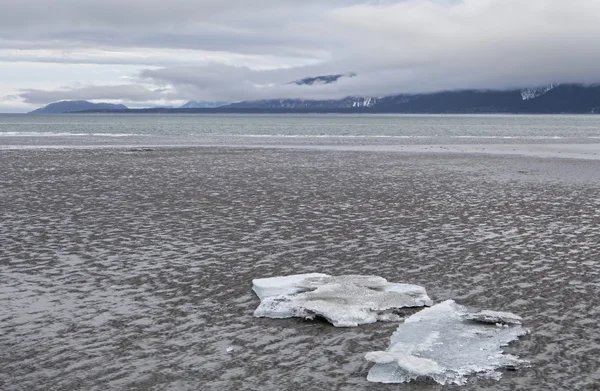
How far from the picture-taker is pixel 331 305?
1431cm

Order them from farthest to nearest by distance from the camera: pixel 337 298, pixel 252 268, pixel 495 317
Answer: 1. pixel 252 268
2. pixel 337 298
3. pixel 495 317

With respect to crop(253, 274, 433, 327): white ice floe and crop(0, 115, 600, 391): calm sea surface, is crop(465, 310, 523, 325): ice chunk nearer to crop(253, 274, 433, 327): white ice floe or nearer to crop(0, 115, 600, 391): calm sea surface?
crop(0, 115, 600, 391): calm sea surface

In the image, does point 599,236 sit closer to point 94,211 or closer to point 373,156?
point 94,211

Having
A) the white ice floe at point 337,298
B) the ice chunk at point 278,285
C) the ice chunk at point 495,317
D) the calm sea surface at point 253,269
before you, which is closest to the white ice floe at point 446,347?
the ice chunk at point 495,317

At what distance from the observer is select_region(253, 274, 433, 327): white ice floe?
1399 centimetres

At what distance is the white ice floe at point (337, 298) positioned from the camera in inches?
551

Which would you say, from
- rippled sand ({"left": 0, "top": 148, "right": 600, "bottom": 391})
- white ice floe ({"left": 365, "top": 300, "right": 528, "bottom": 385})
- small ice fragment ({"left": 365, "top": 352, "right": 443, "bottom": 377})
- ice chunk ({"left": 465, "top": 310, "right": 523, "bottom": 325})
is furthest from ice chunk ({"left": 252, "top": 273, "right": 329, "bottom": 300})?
small ice fragment ({"left": 365, "top": 352, "right": 443, "bottom": 377})

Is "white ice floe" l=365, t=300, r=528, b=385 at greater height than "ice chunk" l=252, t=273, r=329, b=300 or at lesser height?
lesser

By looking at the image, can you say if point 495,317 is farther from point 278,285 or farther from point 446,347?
point 278,285

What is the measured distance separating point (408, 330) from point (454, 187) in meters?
24.6

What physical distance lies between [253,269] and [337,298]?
3.82 m

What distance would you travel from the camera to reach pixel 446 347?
1220 cm

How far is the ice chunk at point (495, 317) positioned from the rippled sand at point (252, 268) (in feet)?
1.49

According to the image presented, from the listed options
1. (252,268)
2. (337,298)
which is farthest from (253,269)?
(337,298)
